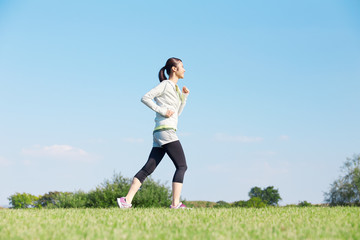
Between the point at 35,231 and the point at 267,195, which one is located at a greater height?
the point at 267,195

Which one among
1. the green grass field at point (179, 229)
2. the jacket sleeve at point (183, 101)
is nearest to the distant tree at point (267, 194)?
the jacket sleeve at point (183, 101)

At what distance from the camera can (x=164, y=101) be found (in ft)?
24.8

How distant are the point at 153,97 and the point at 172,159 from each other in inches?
53.1

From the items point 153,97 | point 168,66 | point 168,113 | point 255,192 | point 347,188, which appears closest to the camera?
→ point 168,113

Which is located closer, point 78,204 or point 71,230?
point 71,230

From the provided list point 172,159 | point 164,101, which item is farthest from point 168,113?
point 172,159

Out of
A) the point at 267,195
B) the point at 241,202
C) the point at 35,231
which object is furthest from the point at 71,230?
the point at 267,195

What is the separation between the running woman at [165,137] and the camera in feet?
24.0

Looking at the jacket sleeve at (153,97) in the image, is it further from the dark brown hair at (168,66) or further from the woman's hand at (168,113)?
the dark brown hair at (168,66)

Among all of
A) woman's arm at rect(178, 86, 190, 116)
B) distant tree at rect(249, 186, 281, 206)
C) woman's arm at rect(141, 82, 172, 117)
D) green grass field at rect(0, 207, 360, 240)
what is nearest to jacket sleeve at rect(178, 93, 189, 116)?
woman's arm at rect(178, 86, 190, 116)

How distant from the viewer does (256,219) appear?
5484 mm

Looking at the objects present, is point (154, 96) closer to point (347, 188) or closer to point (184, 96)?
point (184, 96)

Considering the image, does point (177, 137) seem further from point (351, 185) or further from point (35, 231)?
point (351, 185)

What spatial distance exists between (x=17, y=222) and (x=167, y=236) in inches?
97.6
